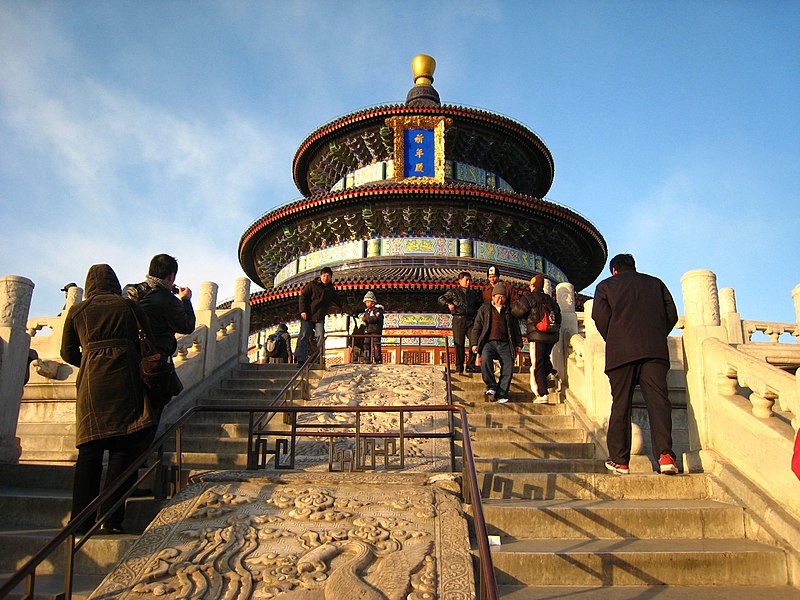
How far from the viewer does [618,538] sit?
511 cm

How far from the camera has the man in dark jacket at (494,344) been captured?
9.77m

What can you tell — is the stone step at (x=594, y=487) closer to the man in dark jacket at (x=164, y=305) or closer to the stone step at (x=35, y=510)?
the stone step at (x=35, y=510)

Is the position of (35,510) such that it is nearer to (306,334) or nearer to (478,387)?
(478,387)

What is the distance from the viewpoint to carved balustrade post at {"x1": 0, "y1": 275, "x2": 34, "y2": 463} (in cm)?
686

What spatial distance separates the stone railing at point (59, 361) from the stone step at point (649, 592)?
5139 millimetres

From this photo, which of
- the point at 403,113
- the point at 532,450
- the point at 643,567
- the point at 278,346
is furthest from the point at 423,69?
the point at 643,567

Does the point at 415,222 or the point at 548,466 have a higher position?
the point at 415,222

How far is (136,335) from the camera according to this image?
5469 mm

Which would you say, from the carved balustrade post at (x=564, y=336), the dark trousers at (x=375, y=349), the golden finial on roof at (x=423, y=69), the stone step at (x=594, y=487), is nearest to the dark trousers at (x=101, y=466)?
the stone step at (x=594, y=487)

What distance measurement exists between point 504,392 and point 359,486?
4730 mm

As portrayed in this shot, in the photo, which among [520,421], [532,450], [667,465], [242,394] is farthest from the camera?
[242,394]

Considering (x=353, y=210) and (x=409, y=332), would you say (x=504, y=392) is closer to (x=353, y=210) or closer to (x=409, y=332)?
(x=409, y=332)

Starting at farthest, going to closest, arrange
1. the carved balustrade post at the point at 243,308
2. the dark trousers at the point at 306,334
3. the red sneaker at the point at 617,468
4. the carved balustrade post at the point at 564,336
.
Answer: the carved balustrade post at the point at 243,308 < the dark trousers at the point at 306,334 < the carved balustrade post at the point at 564,336 < the red sneaker at the point at 617,468

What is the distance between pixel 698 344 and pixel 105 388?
5206 millimetres
